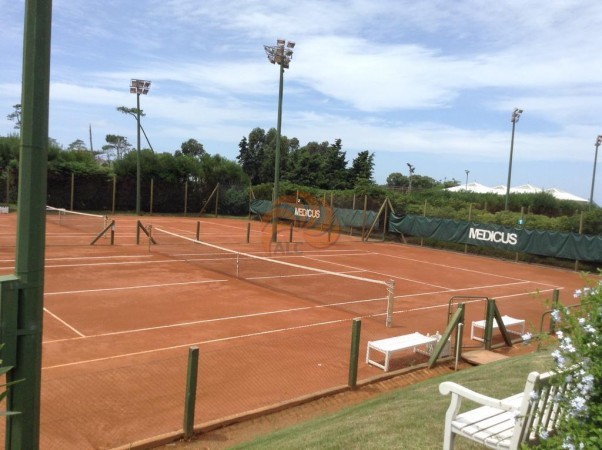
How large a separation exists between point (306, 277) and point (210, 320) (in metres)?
6.46

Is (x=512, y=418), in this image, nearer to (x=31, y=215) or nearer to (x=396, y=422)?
(x=396, y=422)

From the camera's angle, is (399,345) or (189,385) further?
(399,345)

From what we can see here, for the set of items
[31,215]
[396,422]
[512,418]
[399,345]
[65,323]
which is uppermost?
[31,215]

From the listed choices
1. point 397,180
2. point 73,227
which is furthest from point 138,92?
point 397,180

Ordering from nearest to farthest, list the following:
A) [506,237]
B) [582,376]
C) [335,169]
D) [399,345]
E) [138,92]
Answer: [582,376] → [399,345] → [506,237] → [138,92] → [335,169]

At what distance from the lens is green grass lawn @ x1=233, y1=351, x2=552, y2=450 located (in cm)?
463

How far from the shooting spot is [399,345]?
884 cm

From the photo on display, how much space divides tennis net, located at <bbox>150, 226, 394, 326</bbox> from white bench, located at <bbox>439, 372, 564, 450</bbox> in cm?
758

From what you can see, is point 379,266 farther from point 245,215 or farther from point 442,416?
point 245,215

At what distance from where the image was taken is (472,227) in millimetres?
26547

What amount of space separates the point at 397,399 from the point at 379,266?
47.1 ft

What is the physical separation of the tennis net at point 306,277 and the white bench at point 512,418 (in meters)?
7.58

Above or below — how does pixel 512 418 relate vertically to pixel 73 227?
above

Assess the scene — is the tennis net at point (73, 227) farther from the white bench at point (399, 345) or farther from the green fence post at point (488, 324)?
the green fence post at point (488, 324)
